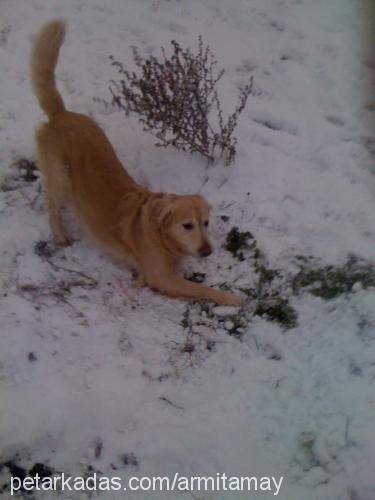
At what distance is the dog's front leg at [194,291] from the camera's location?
2738 mm

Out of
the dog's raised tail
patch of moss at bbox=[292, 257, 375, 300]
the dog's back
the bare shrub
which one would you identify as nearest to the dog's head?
the dog's back

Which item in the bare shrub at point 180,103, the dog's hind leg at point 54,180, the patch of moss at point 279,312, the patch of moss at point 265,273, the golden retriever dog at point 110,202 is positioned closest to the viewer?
the patch of moss at point 279,312

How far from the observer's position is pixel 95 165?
9.38ft

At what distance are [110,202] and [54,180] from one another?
1.51 feet

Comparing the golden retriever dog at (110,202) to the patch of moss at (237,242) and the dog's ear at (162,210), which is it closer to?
the dog's ear at (162,210)

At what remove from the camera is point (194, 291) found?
2.76 meters

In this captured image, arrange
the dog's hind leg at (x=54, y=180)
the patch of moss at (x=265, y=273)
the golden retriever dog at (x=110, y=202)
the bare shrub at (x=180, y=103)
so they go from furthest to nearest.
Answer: the bare shrub at (x=180, y=103), the dog's hind leg at (x=54, y=180), the patch of moss at (x=265, y=273), the golden retriever dog at (x=110, y=202)

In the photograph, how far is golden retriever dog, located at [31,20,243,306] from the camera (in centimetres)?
271

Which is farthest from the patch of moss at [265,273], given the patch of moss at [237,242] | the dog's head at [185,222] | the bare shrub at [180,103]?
the bare shrub at [180,103]

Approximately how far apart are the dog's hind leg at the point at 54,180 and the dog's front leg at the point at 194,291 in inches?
31.1

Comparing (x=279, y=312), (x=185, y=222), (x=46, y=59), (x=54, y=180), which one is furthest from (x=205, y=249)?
(x=46, y=59)

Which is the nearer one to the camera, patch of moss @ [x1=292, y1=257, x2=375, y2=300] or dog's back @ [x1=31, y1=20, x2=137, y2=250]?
patch of moss @ [x1=292, y1=257, x2=375, y2=300]

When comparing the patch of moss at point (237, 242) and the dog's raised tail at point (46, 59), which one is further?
the patch of moss at point (237, 242)

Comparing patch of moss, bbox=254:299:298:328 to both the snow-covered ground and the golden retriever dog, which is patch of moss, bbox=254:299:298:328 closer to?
the snow-covered ground
